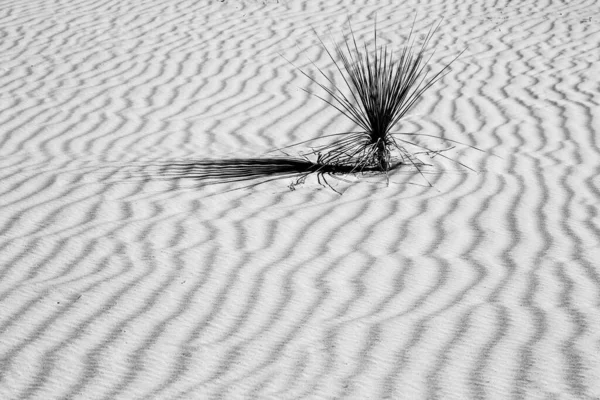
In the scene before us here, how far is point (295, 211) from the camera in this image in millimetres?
4504

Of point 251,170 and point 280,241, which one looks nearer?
point 280,241

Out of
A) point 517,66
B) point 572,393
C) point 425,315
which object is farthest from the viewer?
point 517,66

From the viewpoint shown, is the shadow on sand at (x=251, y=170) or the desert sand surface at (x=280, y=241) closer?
the desert sand surface at (x=280, y=241)

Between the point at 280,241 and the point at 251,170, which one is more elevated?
the point at 251,170

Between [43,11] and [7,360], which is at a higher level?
[43,11]

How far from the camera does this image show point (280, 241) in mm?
4051

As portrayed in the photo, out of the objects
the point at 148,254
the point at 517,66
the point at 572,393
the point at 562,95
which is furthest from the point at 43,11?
the point at 572,393

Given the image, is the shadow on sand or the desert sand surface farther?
the shadow on sand

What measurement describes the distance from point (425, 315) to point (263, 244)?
1.05 m

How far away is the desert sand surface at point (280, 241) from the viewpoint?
2.82m

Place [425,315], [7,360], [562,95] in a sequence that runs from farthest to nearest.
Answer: [562,95], [425,315], [7,360]

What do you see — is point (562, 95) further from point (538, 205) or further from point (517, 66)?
point (538, 205)

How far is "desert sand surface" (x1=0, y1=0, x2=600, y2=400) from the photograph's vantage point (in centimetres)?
282

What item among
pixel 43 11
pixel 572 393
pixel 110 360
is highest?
pixel 43 11
